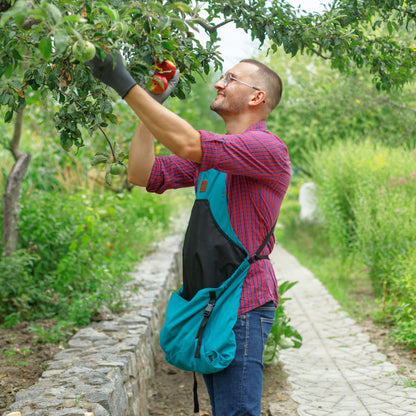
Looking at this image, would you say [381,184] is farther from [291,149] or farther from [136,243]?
[291,149]

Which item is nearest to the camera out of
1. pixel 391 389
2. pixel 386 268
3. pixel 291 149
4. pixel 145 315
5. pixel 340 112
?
pixel 391 389

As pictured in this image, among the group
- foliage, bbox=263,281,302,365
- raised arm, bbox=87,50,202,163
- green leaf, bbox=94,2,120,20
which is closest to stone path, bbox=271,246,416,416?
foliage, bbox=263,281,302,365

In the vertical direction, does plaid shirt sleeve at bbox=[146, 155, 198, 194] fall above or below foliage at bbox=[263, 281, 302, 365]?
above

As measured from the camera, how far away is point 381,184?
25.8 feet

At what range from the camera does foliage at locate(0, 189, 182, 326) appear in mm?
4574

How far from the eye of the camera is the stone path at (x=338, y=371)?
157 inches

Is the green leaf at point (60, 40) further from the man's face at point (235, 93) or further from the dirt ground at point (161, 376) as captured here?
the dirt ground at point (161, 376)

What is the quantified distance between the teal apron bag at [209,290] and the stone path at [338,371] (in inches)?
78.2

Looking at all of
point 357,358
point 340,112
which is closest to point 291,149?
point 340,112

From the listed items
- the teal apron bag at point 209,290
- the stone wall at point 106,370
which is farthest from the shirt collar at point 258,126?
the stone wall at point 106,370

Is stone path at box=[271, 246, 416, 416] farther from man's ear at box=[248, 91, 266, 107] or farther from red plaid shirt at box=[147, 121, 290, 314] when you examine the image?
man's ear at box=[248, 91, 266, 107]

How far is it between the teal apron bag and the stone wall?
739 mm

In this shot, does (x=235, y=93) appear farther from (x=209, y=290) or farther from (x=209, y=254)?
(x=209, y=290)

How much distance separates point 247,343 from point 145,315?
8.47ft
